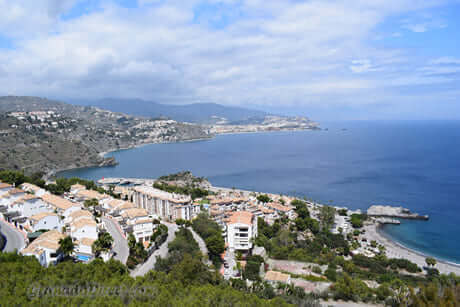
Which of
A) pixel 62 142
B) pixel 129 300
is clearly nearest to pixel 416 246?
pixel 129 300

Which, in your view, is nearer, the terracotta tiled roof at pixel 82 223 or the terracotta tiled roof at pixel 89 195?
the terracotta tiled roof at pixel 82 223

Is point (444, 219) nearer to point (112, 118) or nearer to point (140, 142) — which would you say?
point (140, 142)

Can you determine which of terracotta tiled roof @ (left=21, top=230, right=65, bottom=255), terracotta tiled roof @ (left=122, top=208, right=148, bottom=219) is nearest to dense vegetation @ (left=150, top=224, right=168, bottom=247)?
terracotta tiled roof @ (left=122, top=208, right=148, bottom=219)

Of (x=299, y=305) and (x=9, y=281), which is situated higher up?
(x=9, y=281)

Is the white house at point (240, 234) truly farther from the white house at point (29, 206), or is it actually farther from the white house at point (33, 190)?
the white house at point (33, 190)

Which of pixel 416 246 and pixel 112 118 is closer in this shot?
pixel 416 246

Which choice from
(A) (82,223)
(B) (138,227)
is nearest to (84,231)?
(A) (82,223)

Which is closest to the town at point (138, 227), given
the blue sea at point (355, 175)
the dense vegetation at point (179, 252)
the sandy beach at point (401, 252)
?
the dense vegetation at point (179, 252)
